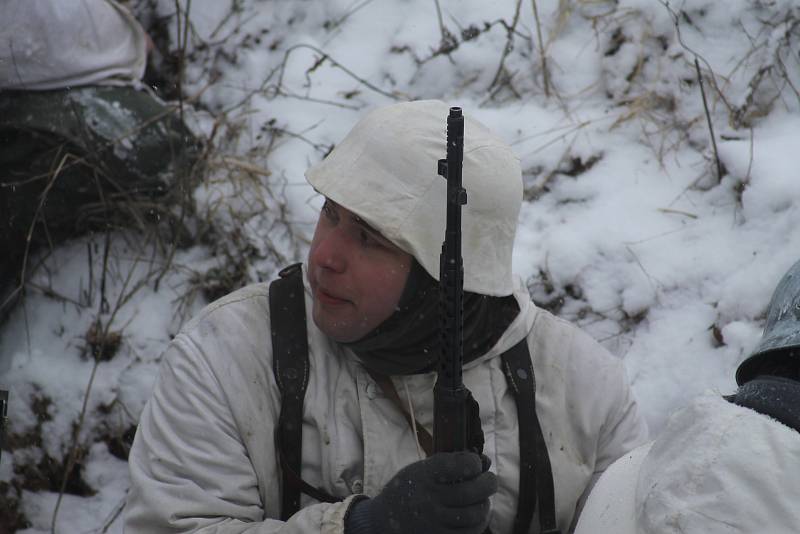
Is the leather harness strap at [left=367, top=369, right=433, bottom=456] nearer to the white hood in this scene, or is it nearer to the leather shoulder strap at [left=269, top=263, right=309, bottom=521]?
the leather shoulder strap at [left=269, top=263, right=309, bottom=521]

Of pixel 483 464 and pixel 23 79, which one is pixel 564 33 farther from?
pixel 483 464

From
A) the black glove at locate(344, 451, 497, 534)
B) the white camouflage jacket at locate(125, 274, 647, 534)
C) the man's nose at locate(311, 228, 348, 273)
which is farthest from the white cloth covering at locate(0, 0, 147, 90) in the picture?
the black glove at locate(344, 451, 497, 534)

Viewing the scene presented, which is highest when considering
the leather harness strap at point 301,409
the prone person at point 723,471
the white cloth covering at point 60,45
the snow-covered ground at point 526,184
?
the prone person at point 723,471

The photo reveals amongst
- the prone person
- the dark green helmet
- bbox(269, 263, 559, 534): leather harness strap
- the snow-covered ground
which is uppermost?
the prone person

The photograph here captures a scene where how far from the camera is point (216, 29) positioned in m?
5.00

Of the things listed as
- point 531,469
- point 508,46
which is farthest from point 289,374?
point 508,46

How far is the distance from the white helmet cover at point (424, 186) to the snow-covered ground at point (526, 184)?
1401 mm

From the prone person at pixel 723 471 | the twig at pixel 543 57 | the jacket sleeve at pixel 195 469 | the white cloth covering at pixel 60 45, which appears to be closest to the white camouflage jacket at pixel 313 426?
the jacket sleeve at pixel 195 469

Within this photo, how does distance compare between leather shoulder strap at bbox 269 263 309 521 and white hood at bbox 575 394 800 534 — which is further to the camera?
leather shoulder strap at bbox 269 263 309 521

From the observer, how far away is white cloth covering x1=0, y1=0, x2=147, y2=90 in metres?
3.72

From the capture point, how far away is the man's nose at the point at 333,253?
2.39 metres

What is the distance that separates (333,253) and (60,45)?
2.01m

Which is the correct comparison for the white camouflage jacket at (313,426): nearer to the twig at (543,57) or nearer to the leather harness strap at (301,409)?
the leather harness strap at (301,409)

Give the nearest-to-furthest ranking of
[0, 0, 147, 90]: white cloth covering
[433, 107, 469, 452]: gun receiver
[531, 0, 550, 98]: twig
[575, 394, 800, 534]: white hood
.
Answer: [575, 394, 800, 534]: white hood < [433, 107, 469, 452]: gun receiver < [0, 0, 147, 90]: white cloth covering < [531, 0, 550, 98]: twig
